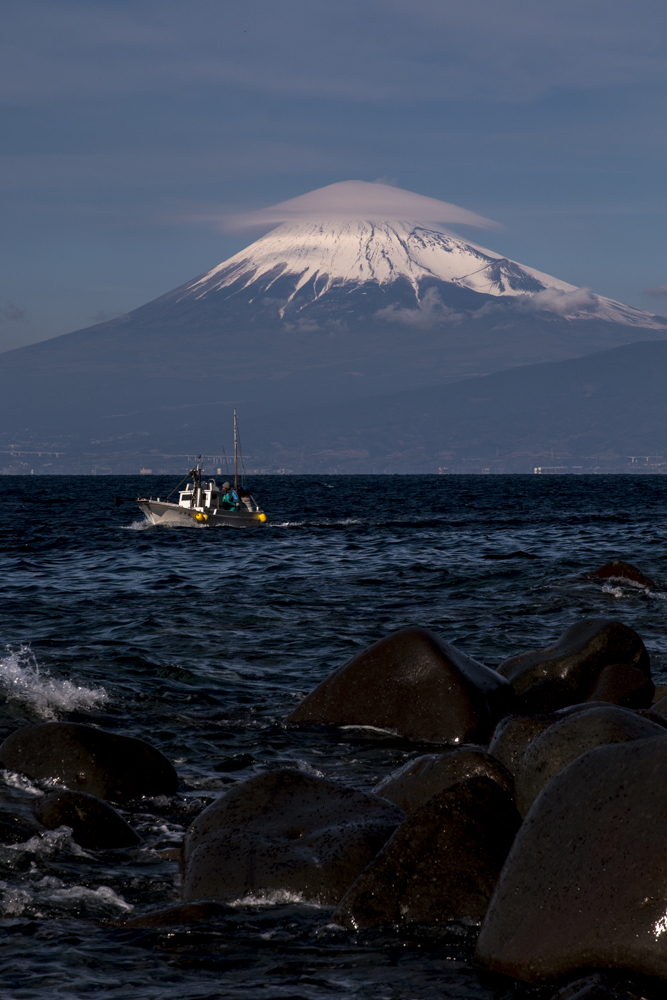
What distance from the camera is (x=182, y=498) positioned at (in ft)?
162

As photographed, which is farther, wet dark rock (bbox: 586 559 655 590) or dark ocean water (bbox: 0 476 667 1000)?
wet dark rock (bbox: 586 559 655 590)

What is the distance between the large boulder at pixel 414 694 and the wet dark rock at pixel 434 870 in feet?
14.0

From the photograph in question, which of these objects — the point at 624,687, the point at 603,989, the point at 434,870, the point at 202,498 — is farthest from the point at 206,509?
the point at 603,989

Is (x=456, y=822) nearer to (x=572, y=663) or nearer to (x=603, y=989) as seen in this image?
(x=603, y=989)

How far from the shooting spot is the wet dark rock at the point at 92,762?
8.85m

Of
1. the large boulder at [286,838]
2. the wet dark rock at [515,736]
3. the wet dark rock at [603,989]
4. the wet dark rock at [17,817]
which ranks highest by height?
the wet dark rock at [515,736]

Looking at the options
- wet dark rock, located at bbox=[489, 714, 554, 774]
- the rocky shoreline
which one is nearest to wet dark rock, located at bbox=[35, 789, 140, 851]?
the rocky shoreline

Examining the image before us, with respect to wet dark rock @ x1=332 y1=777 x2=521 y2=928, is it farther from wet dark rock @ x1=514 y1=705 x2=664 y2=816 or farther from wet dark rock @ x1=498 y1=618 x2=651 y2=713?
wet dark rock @ x1=498 y1=618 x2=651 y2=713

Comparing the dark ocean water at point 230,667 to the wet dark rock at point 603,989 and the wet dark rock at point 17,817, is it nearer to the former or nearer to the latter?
the wet dark rock at point 17,817

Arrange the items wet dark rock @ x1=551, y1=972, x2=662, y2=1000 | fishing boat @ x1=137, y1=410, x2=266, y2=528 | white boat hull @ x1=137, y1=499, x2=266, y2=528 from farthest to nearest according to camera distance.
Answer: fishing boat @ x1=137, y1=410, x2=266, y2=528 → white boat hull @ x1=137, y1=499, x2=266, y2=528 → wet dark rock @ x1=551, y1=972, x2=662, y2=1000

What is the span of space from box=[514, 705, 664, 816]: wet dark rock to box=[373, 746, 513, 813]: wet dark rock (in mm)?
265

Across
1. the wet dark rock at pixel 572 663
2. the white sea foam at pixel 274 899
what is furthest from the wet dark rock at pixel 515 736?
the wet dark rock at pixel 572 663

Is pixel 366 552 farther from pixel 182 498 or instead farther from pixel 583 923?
pixel 583 923

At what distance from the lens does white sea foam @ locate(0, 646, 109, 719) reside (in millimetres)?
12367
